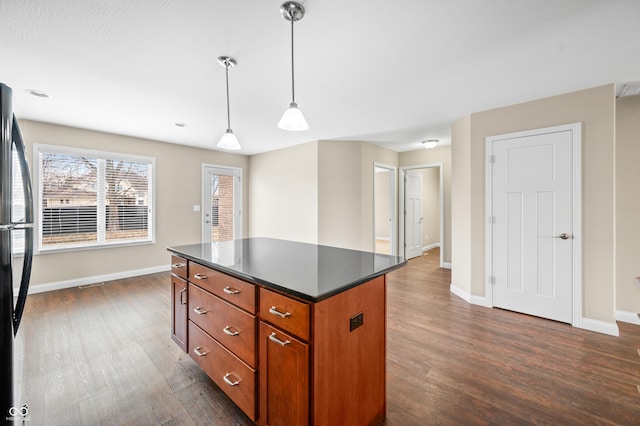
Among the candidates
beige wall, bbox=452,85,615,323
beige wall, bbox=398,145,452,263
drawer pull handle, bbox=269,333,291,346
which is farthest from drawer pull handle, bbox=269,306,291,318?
beige wall, bbox=398,145,452,263

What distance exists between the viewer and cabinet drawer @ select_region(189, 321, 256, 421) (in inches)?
56.6

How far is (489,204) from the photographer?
329 cm

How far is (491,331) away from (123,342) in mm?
3569

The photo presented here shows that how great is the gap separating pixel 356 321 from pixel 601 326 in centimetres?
298

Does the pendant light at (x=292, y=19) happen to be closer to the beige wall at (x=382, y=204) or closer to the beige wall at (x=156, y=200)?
the beige wall at (x=156, y=200)

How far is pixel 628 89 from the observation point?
271 centimetres

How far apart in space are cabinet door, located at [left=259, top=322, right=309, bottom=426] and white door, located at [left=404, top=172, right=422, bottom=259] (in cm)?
512

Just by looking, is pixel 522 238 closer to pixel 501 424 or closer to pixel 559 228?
pixel 559 228

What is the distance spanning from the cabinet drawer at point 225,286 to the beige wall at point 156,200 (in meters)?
3.58

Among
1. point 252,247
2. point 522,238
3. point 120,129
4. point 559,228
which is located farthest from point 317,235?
point 120,129

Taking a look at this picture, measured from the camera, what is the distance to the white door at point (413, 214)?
605cm

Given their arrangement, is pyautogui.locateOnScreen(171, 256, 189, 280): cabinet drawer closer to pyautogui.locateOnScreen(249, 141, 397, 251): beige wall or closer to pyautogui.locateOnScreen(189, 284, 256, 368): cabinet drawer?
pyautogui.locateOnScreen(189, 284, 256, 368): cabinet drawer

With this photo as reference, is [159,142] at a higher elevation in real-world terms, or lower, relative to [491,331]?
higher

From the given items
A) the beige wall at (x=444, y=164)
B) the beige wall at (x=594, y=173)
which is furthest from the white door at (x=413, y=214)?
the beige wall at (x=594, y=173)
